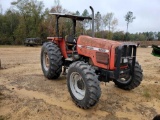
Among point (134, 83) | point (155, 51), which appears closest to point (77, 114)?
point (134, 83)

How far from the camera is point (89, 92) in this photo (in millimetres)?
4578

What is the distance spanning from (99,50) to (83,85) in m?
0.94

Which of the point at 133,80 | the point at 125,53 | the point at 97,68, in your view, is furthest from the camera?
the point at 133,80

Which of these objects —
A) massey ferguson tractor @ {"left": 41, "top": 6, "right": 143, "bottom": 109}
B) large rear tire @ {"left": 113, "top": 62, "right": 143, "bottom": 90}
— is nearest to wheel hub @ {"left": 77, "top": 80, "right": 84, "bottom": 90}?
massey ferguson tractor @ {"left": 41, "top": 6, "right": 143, "bottom": 109}

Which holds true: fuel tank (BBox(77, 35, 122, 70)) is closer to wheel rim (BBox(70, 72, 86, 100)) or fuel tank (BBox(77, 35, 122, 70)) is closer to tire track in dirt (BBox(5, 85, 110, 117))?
wheel rim (BBox(70, 72, 86, 100))

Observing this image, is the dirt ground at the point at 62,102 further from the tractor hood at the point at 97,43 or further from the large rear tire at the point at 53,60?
the tractor hood at the point at 97,43

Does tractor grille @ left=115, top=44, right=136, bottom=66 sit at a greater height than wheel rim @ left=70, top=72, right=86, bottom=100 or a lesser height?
greater

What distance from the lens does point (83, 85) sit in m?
5.08

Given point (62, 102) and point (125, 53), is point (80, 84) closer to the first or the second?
point (62, 102)

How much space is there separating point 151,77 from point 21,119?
5.53m

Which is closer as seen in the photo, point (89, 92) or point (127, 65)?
point (89, 92)

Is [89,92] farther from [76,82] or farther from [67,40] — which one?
[67,40]

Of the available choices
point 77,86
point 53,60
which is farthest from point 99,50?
point 53,60

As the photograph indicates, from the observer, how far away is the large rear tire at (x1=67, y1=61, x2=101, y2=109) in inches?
180
